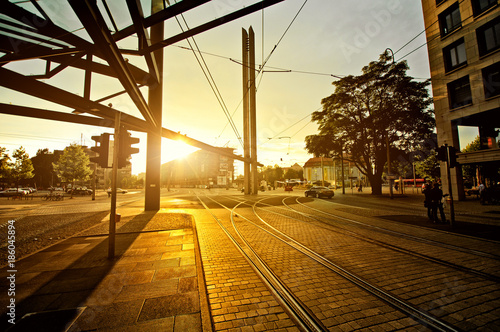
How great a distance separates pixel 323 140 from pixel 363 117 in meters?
5.00

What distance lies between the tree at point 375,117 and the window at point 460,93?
3021 millimetres

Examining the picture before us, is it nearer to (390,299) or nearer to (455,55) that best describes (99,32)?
(390,299)

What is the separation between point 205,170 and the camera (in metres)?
96.0

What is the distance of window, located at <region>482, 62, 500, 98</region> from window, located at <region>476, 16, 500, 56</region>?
51.0 inches

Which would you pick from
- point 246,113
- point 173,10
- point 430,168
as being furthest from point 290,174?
point 173,10

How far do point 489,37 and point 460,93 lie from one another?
4061 mm

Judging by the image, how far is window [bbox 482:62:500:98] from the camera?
15766mm

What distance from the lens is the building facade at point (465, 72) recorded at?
630 inches

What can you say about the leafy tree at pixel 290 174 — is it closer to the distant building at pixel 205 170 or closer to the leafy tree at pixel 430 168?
the distant building at pixel 205 170

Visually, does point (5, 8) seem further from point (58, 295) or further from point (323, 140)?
point (323, 140)

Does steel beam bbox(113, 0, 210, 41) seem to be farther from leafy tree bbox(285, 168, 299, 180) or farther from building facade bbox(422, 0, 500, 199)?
leafy tree bbox(285, 168, 299, 180)

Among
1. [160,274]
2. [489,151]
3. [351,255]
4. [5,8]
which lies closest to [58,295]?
[160,274]

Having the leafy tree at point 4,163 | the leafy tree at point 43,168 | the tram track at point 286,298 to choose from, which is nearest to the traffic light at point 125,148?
the tram track at point 286,298

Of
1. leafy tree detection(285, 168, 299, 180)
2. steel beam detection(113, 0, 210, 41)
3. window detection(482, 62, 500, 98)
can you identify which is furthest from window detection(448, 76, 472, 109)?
leafy tree detection(285, 168, 299, 180)
